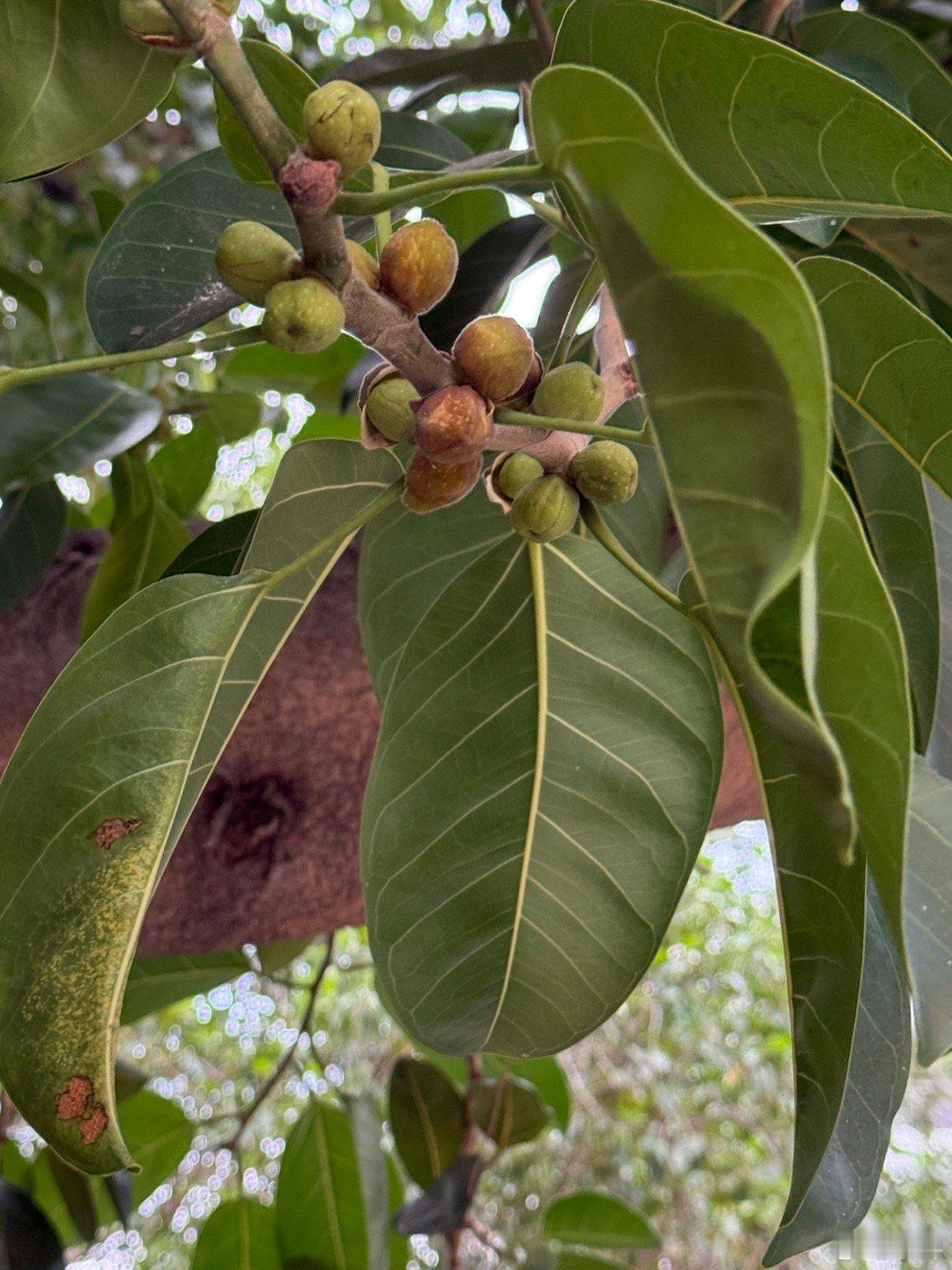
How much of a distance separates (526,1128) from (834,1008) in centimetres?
116

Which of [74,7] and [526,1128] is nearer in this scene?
[74,7]

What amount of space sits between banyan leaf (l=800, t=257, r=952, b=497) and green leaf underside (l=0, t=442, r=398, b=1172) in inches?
11.9

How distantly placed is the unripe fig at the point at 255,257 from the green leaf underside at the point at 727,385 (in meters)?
0.16

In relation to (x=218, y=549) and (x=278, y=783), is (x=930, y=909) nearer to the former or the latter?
(x=218, y=549)

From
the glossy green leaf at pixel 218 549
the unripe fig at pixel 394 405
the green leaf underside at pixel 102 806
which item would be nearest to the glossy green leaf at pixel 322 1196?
the glossy green leaf at pixel 218 549

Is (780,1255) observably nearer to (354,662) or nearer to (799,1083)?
(799,1083)

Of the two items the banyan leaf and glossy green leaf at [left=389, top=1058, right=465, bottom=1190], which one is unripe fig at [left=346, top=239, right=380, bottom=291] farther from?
glossy green leaf at [left=389, top=1058, right=465, bottom=1190]

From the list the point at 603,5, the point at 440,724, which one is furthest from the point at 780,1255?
the point at 603,5

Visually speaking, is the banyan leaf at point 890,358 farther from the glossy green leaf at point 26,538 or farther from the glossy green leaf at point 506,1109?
the glossy green leaf at point 506,1109

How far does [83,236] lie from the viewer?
2.12 meters

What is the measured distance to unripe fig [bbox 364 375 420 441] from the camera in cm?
51

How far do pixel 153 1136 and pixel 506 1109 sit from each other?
20.1 inches

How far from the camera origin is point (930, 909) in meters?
0.47

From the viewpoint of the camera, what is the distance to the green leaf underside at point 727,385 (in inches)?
10.4
